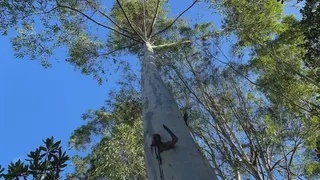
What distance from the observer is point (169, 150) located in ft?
6.15

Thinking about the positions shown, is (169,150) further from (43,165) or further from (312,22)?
(312,22)

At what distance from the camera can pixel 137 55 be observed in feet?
33.9

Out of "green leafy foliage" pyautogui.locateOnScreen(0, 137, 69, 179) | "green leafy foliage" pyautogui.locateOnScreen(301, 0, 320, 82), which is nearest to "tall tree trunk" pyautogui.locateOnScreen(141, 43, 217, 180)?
"green leafy foliage" pyautogui.locateOnScreen(0, 137, 69, 179)

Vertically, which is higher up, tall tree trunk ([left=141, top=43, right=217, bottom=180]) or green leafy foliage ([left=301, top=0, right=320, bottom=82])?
green leafy foliage ([left=301, top=0, right=320, bottom=82])

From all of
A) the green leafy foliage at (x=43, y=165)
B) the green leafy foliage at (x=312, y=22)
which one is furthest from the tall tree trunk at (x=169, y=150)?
the green leafy foliage at (x=312, y=22)

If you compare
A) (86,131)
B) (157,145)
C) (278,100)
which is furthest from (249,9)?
(157,145)

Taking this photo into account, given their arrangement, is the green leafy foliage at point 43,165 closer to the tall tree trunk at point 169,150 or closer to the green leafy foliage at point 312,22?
the tall tree trunk at point 169,150

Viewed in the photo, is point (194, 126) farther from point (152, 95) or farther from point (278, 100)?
point (152, 95)

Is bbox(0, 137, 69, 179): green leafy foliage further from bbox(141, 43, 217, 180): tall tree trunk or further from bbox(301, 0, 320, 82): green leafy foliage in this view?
bbox(301, 0, 320, 82): green leafy foliage

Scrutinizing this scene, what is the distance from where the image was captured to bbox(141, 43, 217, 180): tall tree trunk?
1708mm

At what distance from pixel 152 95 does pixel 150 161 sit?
0.95m

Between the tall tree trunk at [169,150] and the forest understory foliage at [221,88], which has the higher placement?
the forest understory foliage at [221,88]

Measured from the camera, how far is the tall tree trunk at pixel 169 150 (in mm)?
1708

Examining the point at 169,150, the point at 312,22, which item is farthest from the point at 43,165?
the point at 312,22
